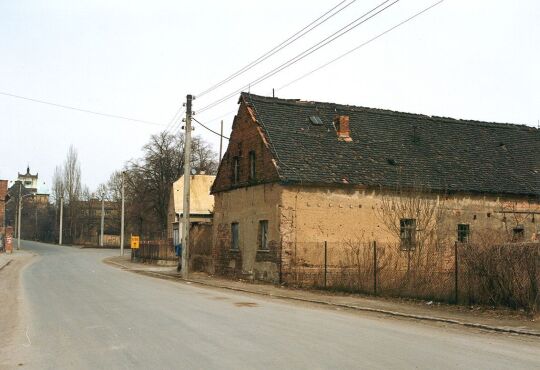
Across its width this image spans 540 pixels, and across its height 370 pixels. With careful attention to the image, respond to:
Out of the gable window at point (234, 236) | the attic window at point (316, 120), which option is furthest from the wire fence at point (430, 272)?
the attic window at point (316, 120)

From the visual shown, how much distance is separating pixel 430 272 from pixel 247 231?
35.7ft

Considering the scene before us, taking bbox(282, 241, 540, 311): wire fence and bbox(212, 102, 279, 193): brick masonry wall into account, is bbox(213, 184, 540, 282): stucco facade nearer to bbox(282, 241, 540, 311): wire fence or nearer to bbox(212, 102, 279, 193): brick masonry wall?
bbox(282, 241, 540, 311): wire fence

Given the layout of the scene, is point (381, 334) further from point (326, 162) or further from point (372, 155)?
point (372, 155)

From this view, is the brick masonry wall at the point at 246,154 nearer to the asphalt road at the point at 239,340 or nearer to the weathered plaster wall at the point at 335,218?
the weathered plaster wall at the point at 335,218

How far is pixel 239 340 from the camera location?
9.18 metres

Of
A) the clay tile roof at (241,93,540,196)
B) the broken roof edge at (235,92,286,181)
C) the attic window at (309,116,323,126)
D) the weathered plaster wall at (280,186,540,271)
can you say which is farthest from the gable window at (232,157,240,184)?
the weathered plaster wall at (280,186,540,271)

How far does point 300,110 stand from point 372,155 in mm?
4168

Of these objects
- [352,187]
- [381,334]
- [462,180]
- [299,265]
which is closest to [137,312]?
[381,334]

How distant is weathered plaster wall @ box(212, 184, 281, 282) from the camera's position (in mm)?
24078

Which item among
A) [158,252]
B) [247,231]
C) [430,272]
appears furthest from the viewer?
[158,252]

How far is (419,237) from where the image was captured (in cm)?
2323

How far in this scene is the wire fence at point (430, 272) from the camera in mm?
13445

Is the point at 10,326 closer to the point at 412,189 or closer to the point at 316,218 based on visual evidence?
the point at 316,218

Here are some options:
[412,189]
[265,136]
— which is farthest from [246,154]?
[412,189]
